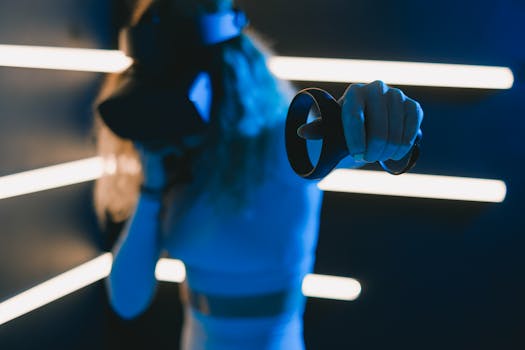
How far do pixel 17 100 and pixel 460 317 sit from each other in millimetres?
1589

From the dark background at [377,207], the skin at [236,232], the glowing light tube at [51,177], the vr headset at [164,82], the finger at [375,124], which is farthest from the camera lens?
the dark background at [377,207]

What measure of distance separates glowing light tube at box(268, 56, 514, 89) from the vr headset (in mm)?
698

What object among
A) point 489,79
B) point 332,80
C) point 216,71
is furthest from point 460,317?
point 216,71

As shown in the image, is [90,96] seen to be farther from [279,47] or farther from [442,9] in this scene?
[442,9]

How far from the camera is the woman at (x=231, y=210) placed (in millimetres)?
897

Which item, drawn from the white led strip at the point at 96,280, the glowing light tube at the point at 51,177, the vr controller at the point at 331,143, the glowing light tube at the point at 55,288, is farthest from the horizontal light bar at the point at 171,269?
the vr controller at the point at 331,143

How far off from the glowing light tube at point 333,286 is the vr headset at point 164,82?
40.9 inches

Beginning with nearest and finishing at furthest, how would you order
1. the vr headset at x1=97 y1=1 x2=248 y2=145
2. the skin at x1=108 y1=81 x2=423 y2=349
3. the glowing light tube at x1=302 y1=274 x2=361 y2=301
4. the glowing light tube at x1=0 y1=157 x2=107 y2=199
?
1. the vr headset at x1=97 y1=1 x2=248 y2=145
2. the skin at x1=108 y1=81 x2=423 y2=349
3. the glowing light tube at x1=0 y1=157 x2=107 y2=199
4. the glowing light tube at x1=302 y1=274 x2=361 y2=301

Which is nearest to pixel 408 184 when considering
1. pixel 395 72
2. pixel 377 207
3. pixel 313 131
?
pixel 377 207

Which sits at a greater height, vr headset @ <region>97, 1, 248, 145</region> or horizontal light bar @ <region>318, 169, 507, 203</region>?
vr headset @ <region>97, 1, 248, 145</region>

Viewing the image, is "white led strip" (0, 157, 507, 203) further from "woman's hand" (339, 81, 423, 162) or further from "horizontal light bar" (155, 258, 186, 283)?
"woman's hand" (339, 81, 423, 162)

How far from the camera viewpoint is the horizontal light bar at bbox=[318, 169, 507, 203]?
1542 millimetres

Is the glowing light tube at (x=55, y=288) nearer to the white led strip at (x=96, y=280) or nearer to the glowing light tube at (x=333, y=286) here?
the white led strip at (x=96, y=280)

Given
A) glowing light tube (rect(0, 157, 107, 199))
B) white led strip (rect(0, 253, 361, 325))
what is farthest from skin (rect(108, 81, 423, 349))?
white led strip (rect(0, 253, 361, 325))
